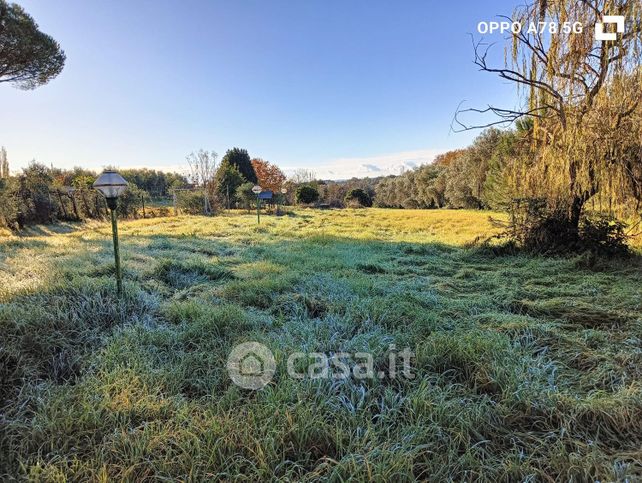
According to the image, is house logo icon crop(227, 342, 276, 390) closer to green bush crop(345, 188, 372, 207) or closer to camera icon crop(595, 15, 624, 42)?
camera icon crop(595, 15, 624, 42)

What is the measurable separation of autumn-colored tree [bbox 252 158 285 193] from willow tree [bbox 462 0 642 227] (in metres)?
29.7

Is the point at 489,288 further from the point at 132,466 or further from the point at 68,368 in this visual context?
the point at 68,368

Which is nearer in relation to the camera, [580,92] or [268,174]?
[580,92]

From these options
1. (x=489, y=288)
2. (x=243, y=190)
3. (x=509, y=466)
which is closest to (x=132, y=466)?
(x=509, y=466)

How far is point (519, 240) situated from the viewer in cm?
600

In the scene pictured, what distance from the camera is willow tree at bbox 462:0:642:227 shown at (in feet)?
13.6

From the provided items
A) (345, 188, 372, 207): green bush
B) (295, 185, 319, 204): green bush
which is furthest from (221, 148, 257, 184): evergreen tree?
(345, 188, 372, 207): green bush

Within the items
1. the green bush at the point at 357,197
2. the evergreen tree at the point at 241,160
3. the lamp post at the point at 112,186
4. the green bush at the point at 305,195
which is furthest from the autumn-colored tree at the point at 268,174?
the lamp post at the point at 112,186

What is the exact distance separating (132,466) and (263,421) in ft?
1.81

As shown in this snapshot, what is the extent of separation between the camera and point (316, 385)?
5.91 ft

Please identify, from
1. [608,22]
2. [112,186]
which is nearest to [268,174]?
[608,22]

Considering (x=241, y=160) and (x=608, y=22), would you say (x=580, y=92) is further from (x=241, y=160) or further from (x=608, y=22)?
(x=241, y=160)

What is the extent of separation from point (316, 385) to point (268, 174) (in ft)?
113

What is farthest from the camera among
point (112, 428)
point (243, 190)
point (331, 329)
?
point (243, 190)
